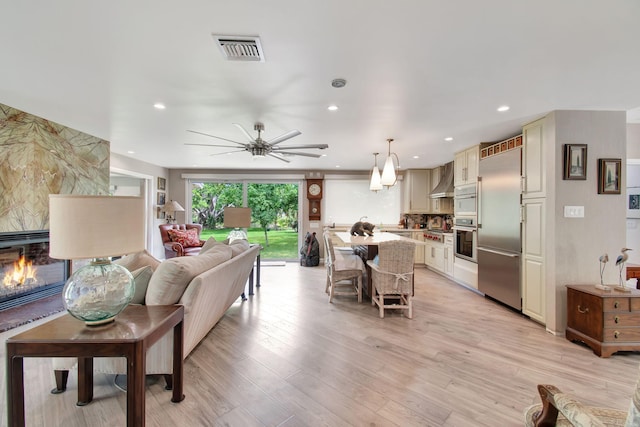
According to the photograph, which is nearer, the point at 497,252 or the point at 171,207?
the point at 497,252

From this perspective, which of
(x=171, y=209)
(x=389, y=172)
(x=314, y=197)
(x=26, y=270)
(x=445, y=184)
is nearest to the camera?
(x=26, y=270)

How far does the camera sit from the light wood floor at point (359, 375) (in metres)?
1.65

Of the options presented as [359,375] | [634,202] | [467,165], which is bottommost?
[359,375]

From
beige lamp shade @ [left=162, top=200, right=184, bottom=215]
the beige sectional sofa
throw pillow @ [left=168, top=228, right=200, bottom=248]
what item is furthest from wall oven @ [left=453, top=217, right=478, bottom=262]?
beige lamp shade @ [left=162, top=200, right=184, bottom=215]

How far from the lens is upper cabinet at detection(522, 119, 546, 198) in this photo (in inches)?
117

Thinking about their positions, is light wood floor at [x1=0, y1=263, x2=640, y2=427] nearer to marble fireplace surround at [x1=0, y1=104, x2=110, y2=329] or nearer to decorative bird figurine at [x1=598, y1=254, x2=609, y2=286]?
decorative bird figurine at [x1=598, y1=254, x2=609, y2=286]

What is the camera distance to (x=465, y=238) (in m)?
4.46

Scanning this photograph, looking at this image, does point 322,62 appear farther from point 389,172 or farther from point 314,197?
point 314,197

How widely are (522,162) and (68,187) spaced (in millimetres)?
6071

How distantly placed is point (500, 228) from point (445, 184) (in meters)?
2.13

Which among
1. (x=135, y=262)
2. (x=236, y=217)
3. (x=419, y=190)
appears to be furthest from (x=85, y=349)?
(x=419, y=190)

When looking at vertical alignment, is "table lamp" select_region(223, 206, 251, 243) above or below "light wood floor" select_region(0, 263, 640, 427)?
above

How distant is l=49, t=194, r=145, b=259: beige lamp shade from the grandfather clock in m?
5.48

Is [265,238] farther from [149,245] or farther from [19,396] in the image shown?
[19,396]
